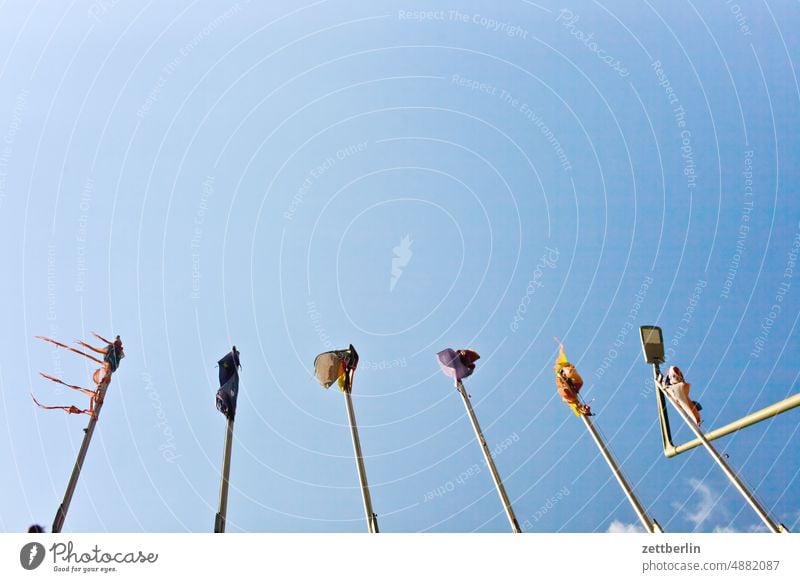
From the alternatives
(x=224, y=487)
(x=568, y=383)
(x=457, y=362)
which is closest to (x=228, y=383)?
(x=224, y=487)

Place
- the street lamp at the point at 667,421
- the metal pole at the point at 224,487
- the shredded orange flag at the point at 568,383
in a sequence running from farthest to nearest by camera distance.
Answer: the shredded orange flag at the point at 568,383 < the street lamp at the point at 667,421 < the metal pole at the point at 224,487

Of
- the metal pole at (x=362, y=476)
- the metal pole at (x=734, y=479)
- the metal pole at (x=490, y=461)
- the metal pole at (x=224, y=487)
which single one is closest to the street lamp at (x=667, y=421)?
the metal pole at (x=734, y=479)

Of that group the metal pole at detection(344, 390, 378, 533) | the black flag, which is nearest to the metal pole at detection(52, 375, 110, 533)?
the black flag

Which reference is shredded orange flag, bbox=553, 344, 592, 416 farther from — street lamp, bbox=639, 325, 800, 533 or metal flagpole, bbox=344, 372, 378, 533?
metal flagpole, bbox=344, 372, 378, 533

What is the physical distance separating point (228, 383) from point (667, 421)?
19770mm

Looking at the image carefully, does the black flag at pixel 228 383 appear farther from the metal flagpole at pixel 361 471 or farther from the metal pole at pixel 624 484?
the metal pole at pixel 624 484

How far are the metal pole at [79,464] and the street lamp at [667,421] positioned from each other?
20.7m

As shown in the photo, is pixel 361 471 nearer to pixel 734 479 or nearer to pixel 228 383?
pixel 228 383

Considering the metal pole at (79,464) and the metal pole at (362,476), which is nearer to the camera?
the metal pole at (79,464)

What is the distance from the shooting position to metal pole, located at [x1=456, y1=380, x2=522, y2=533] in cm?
2158

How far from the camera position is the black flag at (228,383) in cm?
2262
